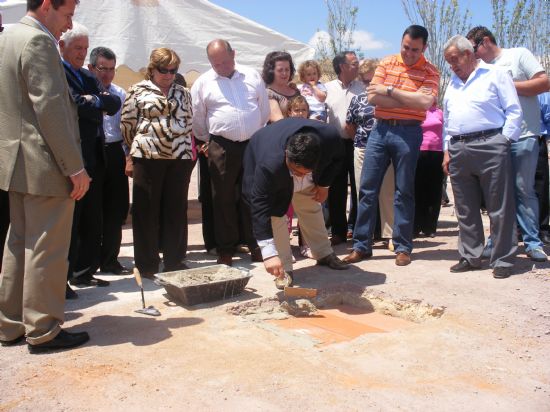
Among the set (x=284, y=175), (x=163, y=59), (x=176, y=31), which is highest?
(x=176, y=31)

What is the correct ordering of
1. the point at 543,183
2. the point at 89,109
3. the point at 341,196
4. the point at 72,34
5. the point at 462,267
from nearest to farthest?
1. the point at 89,109
2. the point at 72,34
3. the point at 462,267
4. the point at 543,183
5. the point at 341,196

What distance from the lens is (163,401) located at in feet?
10.3

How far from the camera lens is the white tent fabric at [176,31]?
7531 mm

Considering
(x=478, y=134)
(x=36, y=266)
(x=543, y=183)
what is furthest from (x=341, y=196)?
(x=36, y=266)

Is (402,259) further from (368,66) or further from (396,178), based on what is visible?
(368,66)

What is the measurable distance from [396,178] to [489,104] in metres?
1.11

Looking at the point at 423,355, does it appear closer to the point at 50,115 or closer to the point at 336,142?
the point at 336,142

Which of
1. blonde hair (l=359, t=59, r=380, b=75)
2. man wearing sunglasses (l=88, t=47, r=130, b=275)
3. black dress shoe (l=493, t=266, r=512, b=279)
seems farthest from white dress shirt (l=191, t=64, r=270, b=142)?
black dress shoe (l=493, t=266, r=512, b=279)

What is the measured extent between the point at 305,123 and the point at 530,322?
215 centimetres

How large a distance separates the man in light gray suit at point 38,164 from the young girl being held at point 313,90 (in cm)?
345

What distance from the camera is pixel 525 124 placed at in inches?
234

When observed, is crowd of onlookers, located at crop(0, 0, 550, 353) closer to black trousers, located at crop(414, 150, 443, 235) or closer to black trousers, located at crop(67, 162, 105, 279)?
black trousers, located at crop(67, 162, 105, 279)

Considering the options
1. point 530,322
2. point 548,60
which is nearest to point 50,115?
point 530,322

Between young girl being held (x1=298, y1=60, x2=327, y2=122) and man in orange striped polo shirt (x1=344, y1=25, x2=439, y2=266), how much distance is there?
0.92 m
